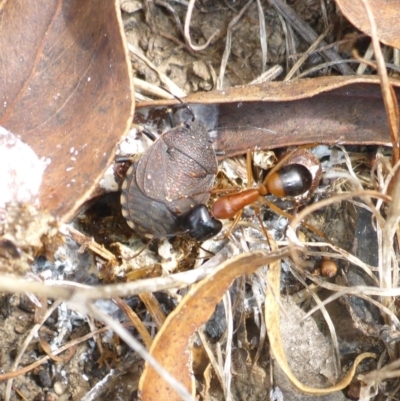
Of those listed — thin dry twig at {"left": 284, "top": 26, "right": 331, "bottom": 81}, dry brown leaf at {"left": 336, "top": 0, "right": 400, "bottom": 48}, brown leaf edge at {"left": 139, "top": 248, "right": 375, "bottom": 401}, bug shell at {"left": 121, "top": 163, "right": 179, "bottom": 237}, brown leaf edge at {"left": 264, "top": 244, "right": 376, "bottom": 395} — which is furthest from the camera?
thin dry twig at {"left": 284, "top": 26, "right": 331, "bottom": 81}

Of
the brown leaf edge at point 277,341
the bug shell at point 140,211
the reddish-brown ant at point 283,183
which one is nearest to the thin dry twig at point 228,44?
the reddish-brown ant at point 283,183

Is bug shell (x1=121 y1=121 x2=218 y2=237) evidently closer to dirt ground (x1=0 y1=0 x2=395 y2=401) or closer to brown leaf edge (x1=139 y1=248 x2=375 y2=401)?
dirt ground (x1=0 y1=0 x2=395 y2=401)

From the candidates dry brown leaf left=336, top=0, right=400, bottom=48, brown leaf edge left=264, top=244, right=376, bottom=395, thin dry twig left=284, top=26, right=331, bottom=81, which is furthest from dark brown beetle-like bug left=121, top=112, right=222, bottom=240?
dry brown leaf left=336, top=0, right=400, bottom=48

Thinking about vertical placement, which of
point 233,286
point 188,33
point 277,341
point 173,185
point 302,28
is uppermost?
point 188,33

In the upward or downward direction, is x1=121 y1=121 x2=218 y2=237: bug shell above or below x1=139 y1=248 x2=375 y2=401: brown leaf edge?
above

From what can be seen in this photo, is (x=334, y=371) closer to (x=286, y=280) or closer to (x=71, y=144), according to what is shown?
(x=286, y=280)

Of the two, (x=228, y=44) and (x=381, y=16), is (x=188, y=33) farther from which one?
(x=381, y=16)

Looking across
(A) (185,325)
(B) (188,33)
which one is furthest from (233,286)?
(B) (188,33)
